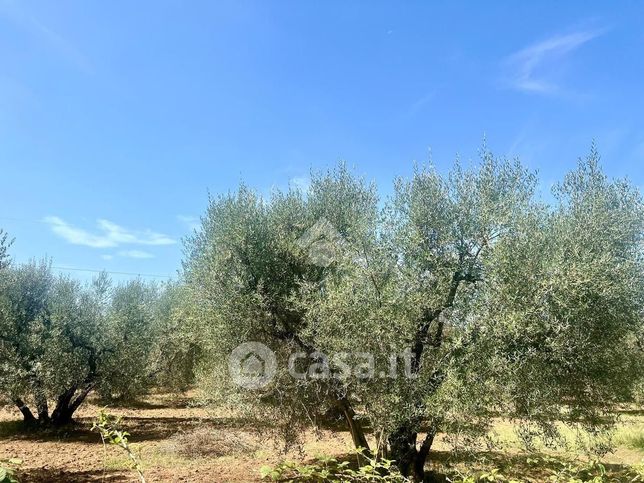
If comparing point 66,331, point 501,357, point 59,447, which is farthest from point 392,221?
point 66,331

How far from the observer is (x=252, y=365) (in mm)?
13539

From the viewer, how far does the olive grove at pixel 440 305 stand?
10086 millimetres

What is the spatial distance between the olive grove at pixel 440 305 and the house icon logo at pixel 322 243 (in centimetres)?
10

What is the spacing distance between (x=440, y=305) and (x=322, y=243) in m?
4.43

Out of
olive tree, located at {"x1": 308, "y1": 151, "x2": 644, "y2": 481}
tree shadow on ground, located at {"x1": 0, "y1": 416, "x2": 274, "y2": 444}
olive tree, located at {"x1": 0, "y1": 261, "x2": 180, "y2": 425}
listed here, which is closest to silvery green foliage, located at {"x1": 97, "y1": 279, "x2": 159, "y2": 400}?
olive tree, located at {"x1": 0, "y1": 261, "x2": 180, "y2": 425}

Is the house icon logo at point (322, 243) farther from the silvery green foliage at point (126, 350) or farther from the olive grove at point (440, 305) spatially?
the silvery green foliage at point (126, 350)

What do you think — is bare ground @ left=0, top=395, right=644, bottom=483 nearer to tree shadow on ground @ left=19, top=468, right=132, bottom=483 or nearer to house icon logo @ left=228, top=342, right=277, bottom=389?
tree shadow on ground @ left=19, top=468, right=132, bottom=483

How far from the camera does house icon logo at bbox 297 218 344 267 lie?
535 inches

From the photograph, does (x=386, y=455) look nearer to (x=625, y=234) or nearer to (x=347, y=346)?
(x=347, y=346)

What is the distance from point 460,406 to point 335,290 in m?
3.89

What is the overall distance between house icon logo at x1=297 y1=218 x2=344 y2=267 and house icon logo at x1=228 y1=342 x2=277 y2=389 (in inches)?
121

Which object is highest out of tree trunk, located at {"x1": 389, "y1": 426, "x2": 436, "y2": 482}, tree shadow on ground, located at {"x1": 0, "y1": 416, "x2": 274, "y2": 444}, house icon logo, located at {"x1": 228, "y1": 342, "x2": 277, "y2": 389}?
house icon logo, located at {"x1": 228, "y1": 342, "x2": 277, "y2": 389}

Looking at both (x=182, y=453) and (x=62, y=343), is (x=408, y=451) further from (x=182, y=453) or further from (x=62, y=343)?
(x=62, y=343)

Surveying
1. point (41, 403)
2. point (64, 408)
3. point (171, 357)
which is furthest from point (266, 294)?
point (171, 357)
